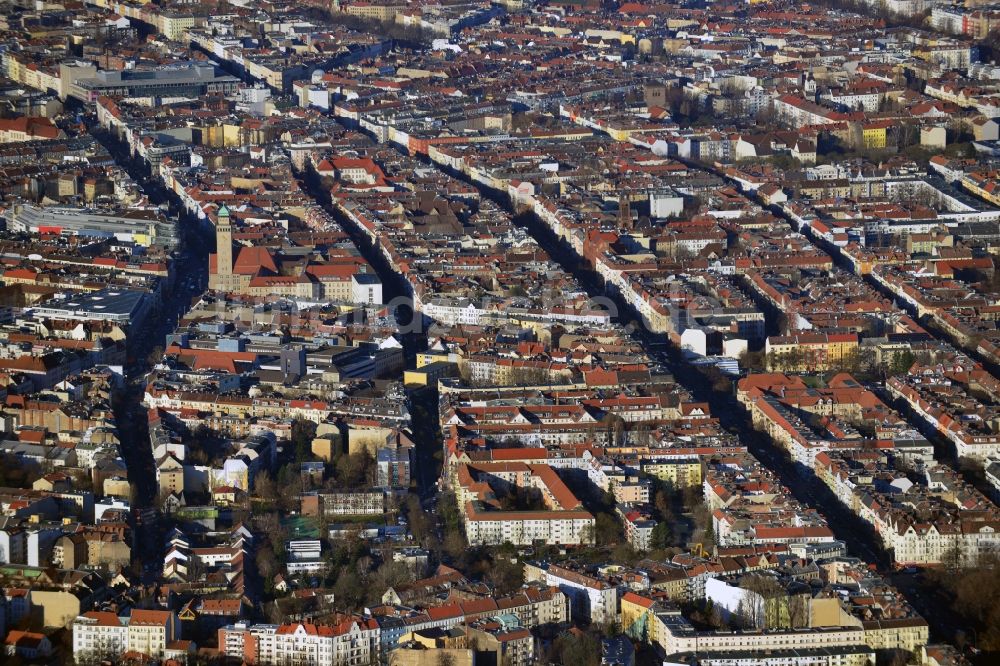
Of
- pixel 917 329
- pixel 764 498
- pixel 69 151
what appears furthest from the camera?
pixel 69 151

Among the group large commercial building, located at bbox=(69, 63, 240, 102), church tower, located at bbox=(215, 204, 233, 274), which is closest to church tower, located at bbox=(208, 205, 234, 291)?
church tower, located at bbox=(215, 204, 233, 274)

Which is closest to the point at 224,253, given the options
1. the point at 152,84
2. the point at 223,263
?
the point at 223,263

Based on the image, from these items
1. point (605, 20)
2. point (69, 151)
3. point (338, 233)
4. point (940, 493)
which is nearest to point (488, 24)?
point (605, 20)

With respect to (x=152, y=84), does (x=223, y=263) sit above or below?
above

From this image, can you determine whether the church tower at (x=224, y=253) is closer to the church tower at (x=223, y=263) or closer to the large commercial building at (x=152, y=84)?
the church tower at (x=223, y=263)

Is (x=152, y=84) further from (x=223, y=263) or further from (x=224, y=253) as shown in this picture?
(x=223, y=263)

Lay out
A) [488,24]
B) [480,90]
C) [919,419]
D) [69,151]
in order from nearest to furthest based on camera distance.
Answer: [919,419] < [69,151] < [480,90] < [488,24]

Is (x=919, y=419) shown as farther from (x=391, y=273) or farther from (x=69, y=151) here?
(x=69, y=151)

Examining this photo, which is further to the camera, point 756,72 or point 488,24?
point 488,24

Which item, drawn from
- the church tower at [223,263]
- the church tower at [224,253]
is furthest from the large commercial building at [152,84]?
the church tower at [224,253]

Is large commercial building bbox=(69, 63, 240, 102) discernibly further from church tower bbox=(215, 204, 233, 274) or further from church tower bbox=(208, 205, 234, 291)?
church tower bbox=(215, 204, 233, 274)

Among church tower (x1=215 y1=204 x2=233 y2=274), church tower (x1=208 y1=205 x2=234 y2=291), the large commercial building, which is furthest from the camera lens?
the large commercial building
